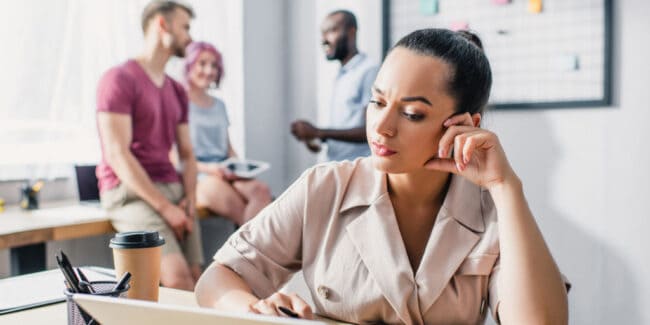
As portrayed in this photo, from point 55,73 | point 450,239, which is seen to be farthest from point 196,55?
point 450,239

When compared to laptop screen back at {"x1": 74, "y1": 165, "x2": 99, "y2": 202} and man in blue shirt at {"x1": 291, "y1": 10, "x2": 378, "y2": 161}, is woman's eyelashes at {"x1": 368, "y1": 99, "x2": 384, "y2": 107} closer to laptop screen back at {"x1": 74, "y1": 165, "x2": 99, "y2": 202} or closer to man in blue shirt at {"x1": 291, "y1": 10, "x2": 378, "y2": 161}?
man in blue shirt at {"x1": 291, "y1": 10, "x2": 378, "y2": 161}

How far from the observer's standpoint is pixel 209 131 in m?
3.31

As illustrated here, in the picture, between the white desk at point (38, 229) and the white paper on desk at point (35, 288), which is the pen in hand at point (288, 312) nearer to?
the white paper on desk at point (35, 288)

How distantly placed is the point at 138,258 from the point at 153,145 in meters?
1.65

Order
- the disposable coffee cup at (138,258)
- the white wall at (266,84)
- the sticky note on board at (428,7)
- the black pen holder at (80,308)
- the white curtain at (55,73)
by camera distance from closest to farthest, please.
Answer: the black pen holder at (80,308), the disposable coffee cup at (138,258), the white curtain at (55,73), the sticky note on board at (428,7), the white wall at (266,84)

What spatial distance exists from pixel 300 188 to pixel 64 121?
207cm

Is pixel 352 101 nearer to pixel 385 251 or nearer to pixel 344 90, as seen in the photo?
pixel 344 90

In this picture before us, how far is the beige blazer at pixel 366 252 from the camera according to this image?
45.8 inches

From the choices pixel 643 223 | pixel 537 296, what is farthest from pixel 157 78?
pixel 643 223

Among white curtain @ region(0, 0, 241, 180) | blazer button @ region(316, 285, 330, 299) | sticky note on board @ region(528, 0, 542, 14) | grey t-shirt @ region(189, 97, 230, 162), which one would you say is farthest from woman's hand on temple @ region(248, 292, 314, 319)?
sticky note on board @ region(528, 0, 542, 14)

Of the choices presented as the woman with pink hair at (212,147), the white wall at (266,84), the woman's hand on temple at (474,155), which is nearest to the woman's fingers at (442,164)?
the woman's hand on temple at (474,155)

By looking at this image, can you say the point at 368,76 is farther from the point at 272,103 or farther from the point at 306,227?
the point at 306,227

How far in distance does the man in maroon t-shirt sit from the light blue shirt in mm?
731

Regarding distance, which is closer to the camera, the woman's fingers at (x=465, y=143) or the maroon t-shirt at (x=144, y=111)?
the woman's fingers at (x=465, y=143)
